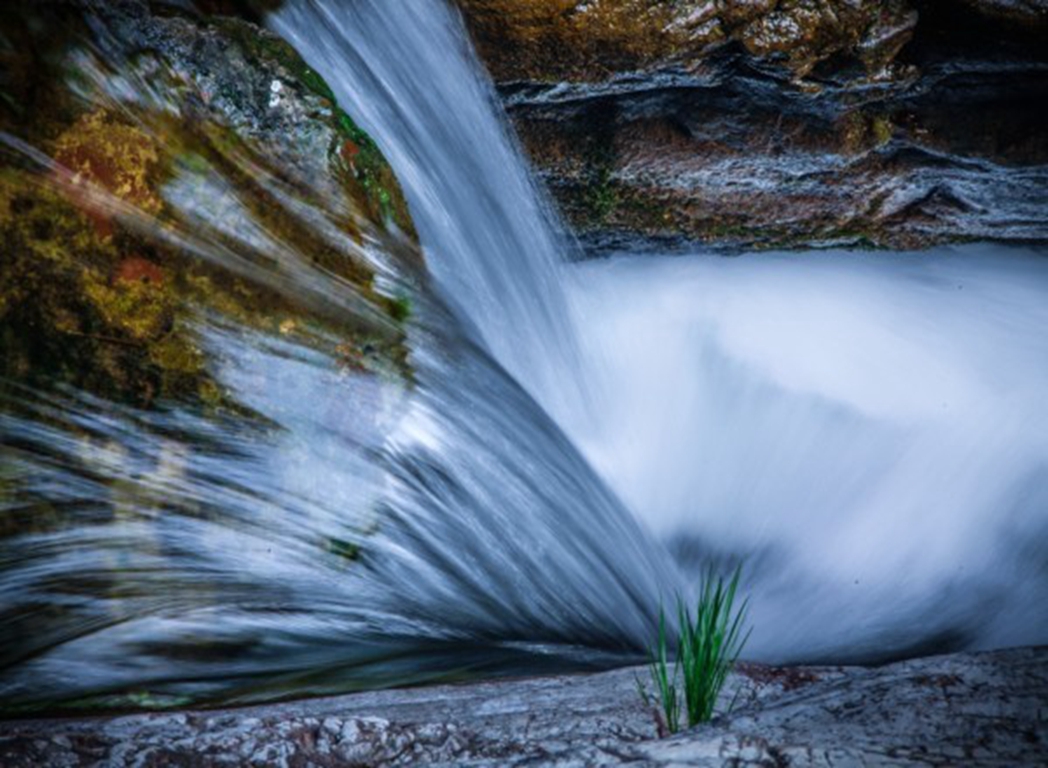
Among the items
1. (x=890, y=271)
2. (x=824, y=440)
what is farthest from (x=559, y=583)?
(x=890, y=271)

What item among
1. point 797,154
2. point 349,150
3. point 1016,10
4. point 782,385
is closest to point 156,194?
point 349,150

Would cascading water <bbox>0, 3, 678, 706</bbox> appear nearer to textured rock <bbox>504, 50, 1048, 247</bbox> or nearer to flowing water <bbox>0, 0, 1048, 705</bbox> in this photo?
flowing water <bbox>0, 0, 1048, 705</bbox>

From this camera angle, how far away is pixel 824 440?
4613 millimetres

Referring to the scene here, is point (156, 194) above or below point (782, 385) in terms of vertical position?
below

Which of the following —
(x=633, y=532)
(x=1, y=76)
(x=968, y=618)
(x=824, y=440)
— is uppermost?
(x=1, y=76)

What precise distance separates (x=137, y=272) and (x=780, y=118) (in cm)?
298

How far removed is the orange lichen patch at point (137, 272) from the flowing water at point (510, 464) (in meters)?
0.16

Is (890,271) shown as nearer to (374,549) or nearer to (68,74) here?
(374,549)

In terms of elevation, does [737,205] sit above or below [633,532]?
above

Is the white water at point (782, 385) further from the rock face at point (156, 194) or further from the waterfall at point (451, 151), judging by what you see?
the rock face at point (156, 194)

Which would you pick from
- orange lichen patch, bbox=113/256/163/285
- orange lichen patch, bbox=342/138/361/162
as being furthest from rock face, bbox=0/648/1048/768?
orange lichen patch, bbox=342/138/361/162

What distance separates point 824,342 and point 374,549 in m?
3.20

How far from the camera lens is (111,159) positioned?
251cm

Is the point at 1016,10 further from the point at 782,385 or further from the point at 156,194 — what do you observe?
the point at 156,194
